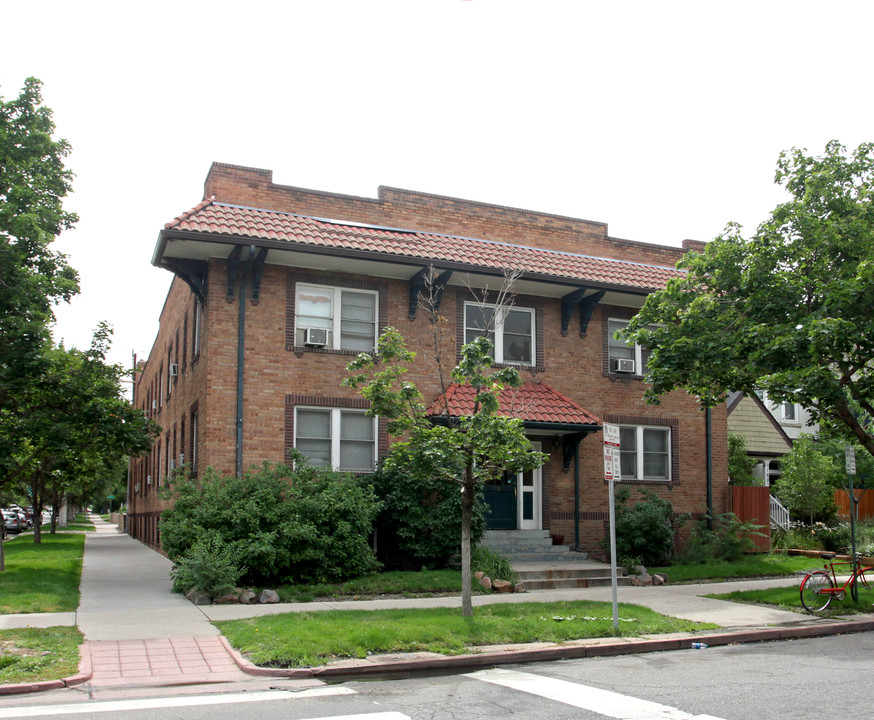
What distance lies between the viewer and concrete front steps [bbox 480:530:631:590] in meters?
16.4

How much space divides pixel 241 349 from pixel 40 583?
5.39m

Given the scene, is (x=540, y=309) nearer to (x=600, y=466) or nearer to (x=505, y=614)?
(x=600, y=466)

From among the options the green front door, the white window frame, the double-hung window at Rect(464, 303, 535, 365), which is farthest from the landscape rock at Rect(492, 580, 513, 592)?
the white window frame

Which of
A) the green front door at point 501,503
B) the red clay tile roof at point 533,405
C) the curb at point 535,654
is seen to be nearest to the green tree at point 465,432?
the curb at point 535,654

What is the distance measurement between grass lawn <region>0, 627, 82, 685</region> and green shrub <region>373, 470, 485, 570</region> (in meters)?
6.89

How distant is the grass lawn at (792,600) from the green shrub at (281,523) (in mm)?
6291

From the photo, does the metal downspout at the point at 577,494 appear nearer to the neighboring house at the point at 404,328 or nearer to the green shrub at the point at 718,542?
the neighboring house at the point at 404,328

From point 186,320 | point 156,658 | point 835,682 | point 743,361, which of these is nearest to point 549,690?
point 835,682

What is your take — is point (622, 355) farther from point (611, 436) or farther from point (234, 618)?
point (234, 618)

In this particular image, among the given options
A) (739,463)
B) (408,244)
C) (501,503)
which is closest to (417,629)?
(501,503)

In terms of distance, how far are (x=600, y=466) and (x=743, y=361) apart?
19.9ft

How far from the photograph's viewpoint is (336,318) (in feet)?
58.9

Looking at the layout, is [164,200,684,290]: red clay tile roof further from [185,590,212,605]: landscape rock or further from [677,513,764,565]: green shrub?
[185,590,212,605]: landscape rock

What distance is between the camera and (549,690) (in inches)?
312
